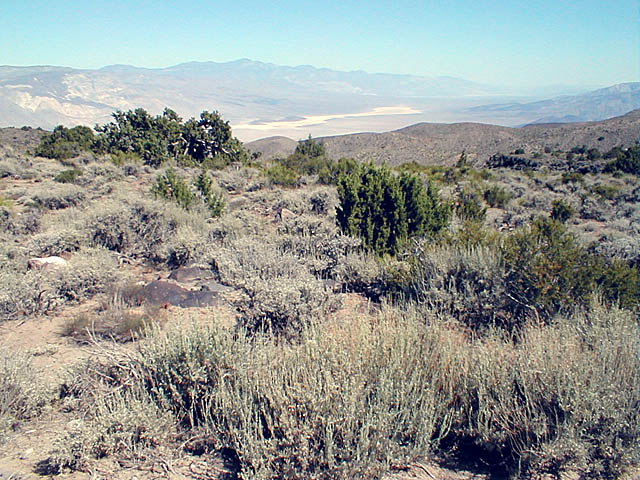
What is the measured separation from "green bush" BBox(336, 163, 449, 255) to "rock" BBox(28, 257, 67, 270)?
4.23 metres

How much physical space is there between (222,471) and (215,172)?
51.7 ft

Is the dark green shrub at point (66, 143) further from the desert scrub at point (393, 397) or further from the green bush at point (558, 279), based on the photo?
the green bush at point (558, 279)

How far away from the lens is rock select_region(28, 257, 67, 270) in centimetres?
596

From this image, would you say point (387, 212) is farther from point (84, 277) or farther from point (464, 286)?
point (84, 277)

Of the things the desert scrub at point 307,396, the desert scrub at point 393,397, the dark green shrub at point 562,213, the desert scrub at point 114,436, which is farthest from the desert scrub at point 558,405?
the dark green shrub at point 562,213

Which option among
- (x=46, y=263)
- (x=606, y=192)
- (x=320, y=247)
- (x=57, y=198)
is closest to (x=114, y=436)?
(x=320, y=247)

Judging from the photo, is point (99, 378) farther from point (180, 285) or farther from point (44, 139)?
point (44, 139)

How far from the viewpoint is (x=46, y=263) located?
6156mm

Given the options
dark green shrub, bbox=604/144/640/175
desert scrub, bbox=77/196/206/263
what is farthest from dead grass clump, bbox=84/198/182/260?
dark green shrub, bbox=604/144/640/175

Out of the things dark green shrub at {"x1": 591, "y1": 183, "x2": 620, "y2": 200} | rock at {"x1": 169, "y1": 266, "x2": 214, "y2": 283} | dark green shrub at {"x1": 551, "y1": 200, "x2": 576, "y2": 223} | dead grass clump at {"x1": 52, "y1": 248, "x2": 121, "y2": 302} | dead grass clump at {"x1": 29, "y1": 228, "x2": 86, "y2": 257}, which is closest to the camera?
dead grass clump at {"x1": 52, "y1": 248, "x2": 121, "y2": 302}

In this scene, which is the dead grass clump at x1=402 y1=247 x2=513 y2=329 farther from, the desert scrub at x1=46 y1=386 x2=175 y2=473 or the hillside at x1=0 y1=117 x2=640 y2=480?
the desert scrub at x1=46 y1=386 x2=175 y2=473

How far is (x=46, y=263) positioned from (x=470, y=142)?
49985 millimetres

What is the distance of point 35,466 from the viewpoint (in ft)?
8.30

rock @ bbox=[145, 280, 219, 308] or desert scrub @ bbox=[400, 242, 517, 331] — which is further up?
desert scrub @ bbox=[400, 242, 517, 331]
